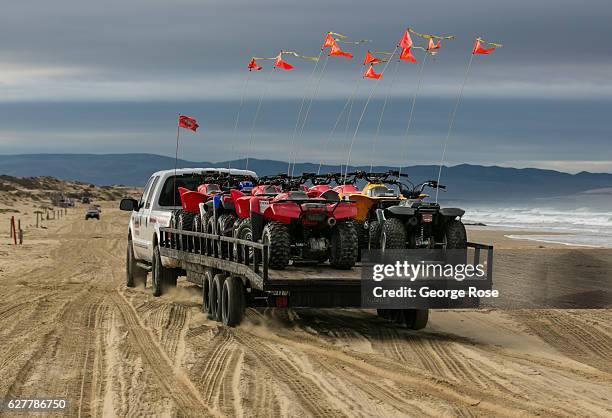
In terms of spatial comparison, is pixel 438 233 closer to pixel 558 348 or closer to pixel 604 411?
pixel 558 348

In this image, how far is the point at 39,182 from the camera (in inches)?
6339

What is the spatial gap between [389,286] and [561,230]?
5255 cm

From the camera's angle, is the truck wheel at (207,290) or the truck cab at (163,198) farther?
the truck cab at (163,198)

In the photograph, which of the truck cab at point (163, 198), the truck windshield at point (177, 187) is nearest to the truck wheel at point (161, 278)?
the truck cab at point (163, 198)

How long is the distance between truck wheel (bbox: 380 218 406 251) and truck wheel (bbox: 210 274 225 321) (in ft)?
7.70

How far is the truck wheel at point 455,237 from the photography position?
49.4 ft

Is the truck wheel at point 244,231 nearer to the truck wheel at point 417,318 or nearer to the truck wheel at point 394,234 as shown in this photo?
the truck wheel at point 394,234

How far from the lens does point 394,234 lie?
15.1 metres

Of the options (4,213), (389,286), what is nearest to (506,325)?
(389,286)

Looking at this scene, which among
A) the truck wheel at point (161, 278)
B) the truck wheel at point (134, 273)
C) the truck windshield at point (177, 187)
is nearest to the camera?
the truck wheel at point (161, 278)

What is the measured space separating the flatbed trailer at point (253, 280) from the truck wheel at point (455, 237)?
0.15 m

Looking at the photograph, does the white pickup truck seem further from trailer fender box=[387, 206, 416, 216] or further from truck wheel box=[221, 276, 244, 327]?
trailer fender box=[387, 206, 416, 216]

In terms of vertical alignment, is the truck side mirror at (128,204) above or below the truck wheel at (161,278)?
above

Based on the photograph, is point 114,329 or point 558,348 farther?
point 114,329
